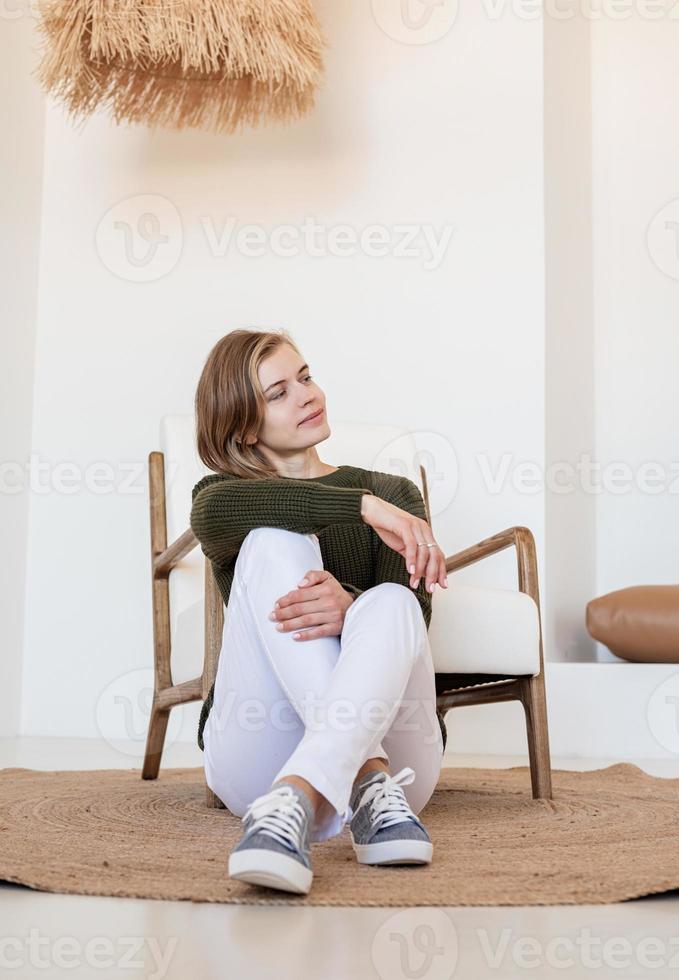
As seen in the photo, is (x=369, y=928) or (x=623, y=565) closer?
(x=369, y=928)

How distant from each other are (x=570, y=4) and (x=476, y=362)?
48.3 inches

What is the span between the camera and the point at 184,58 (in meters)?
2.67

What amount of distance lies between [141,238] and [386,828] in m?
2.47

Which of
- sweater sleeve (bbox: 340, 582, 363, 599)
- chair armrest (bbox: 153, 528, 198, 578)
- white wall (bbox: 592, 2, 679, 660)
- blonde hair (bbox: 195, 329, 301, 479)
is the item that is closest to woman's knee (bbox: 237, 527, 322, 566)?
sweater sleeve (bbox: 340, 582, 363, 599)

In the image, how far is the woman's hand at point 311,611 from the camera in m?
1.25

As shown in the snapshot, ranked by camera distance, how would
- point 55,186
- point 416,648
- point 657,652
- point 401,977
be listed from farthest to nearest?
point 55,186 → point 657,652 → point 416,648 → point 401,977

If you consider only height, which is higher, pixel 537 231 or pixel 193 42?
pixel 193 42

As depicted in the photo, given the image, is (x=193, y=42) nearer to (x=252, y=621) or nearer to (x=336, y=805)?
(x=252, y=621)

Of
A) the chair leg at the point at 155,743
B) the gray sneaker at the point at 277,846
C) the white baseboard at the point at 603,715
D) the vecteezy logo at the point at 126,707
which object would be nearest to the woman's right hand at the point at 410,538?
the gray sneaker at the point at 277,846

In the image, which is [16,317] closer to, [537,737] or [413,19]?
[413,19]

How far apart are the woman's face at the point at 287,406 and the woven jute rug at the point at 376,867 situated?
55 cm

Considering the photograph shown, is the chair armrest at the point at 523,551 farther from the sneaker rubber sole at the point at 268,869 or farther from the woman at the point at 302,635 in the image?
the sneaker rubber sole at the point at 268,869

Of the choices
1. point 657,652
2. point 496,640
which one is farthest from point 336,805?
point 657,652

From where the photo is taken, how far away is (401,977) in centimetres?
79
